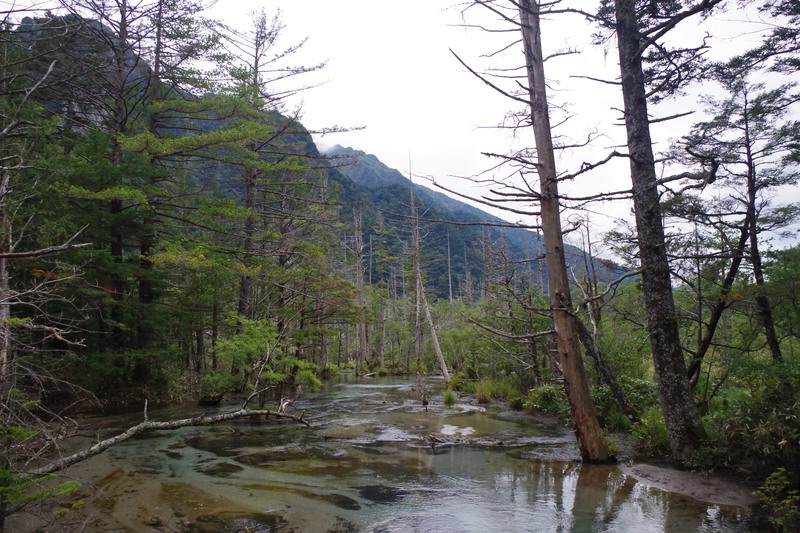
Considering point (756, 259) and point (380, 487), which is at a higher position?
point (756, 259)

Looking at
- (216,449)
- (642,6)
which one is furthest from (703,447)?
(216,449)

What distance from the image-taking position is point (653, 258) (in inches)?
294

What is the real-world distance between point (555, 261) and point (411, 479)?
4102 millimetres

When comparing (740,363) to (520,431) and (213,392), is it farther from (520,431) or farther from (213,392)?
(213,392)

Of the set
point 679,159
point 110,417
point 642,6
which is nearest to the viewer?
point 642,6

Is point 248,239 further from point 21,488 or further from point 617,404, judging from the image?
point 21,488

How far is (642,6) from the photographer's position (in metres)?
7.84

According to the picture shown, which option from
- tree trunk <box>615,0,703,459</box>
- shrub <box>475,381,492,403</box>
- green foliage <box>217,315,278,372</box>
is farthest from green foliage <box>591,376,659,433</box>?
green foliage <box>217,315,278,372</box>

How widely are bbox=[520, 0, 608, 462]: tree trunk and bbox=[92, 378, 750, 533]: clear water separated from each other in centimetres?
59

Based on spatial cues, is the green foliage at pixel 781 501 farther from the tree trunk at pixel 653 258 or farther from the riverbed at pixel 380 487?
the tree trunk at pixel 653 258

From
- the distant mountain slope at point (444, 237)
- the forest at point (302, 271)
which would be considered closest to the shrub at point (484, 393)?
the forest at point (302, 271)

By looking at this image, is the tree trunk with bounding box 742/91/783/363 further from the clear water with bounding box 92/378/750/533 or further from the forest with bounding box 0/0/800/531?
the clear water with bounding box 92/378/750/533

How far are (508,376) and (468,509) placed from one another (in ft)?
43.1

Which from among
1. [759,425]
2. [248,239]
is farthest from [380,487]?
[248,239]
